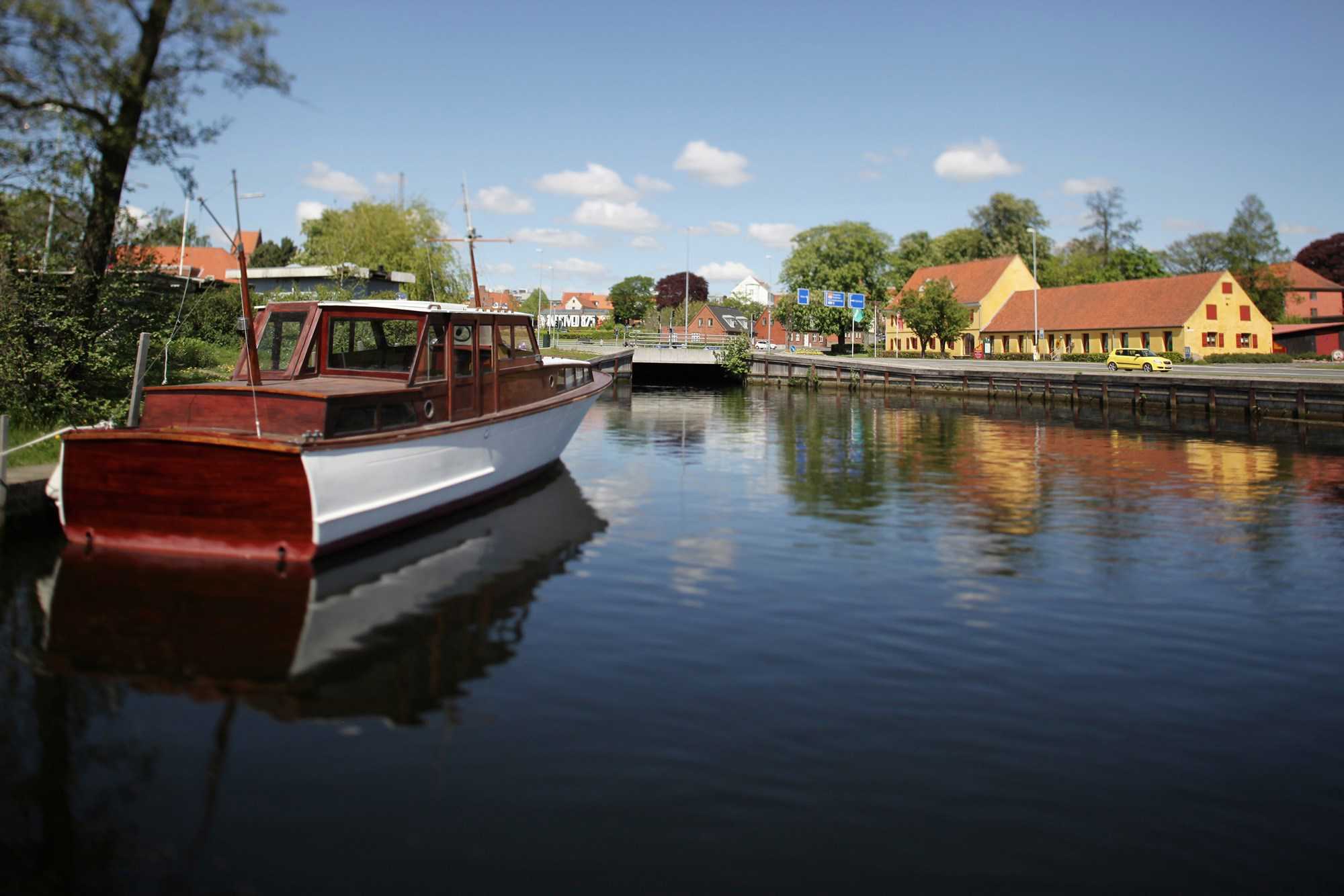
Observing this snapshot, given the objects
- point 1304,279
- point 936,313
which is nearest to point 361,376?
point 936,313

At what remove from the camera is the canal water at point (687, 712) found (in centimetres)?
554

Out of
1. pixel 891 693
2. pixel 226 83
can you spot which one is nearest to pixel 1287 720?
pixel 891 693

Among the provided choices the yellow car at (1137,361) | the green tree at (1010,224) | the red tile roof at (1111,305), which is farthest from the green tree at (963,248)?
the yellow car at (1137,361)

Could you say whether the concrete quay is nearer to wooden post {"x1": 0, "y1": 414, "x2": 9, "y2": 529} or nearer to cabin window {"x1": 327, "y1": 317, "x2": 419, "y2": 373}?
cabin window {"x1": 327, "y1": 317, "x2": 419, "y2": 373}

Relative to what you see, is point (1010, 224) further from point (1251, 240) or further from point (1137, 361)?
point (1137, 361)

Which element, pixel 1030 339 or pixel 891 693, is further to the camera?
pixel 1030 339

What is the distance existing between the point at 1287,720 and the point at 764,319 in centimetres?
13734

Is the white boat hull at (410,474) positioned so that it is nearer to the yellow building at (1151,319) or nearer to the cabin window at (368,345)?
the cabin window at (368,345)

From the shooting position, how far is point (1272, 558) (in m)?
13.5

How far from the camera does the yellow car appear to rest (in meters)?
57.9

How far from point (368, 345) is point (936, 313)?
244 feet

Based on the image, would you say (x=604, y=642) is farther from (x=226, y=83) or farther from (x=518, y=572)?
(x=226, y=83)

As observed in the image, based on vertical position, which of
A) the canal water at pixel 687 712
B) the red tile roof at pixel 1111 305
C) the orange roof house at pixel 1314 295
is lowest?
the canal water at pixel 687 712

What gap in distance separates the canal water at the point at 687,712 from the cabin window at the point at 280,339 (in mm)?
3484
